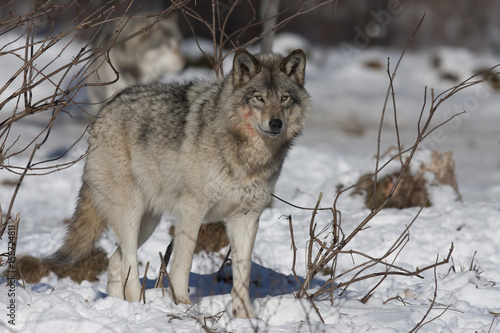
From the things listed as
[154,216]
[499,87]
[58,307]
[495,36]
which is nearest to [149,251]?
[154,216]

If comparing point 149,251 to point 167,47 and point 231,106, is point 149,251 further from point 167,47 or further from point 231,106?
point 167,47

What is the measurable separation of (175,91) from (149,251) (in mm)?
1998

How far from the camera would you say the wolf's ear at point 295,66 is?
4.62 m

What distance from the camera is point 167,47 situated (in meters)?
15.6

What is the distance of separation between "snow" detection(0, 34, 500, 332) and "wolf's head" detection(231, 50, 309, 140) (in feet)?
2.31

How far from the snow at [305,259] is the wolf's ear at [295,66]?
106 cm

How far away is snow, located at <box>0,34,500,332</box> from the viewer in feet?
12.4

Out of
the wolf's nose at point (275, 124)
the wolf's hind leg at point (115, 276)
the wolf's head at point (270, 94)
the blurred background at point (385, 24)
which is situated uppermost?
the blurred background at point (385, 24)

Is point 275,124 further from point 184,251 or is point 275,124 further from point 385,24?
point 385,24

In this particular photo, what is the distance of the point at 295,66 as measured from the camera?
469 cm

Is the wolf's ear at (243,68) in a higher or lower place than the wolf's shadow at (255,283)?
higher

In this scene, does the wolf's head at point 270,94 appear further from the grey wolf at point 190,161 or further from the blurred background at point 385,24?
the blurred background at point 385,24

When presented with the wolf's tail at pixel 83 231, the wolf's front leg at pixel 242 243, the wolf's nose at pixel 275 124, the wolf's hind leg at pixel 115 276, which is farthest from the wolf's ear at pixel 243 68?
the wolf's hind leg at pixel 115 276

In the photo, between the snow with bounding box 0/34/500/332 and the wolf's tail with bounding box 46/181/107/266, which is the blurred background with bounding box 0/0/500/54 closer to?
the snow with bounding box 0/34/500/332
